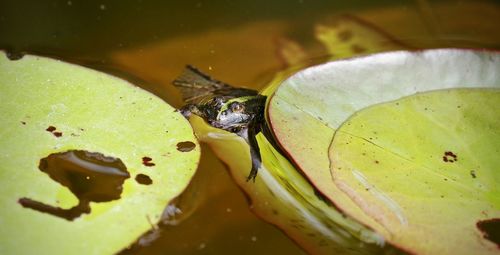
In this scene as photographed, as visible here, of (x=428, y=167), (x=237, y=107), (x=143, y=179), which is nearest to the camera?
(x=143, y=179)

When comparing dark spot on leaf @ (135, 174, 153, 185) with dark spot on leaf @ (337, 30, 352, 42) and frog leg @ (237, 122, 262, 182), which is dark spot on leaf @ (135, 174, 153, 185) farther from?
dark spot on leaf @ (337, 30, 352, 42)

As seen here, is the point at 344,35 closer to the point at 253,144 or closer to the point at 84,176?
the point at 253,144

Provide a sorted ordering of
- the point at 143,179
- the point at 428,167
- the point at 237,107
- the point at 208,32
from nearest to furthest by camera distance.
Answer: the point at 143,179
the point at 428,167
the point at 237,107
the point at 208,32

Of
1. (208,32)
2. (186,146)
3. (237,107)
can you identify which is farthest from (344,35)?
(186,146)

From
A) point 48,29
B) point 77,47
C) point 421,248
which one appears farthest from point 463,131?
point 48,29

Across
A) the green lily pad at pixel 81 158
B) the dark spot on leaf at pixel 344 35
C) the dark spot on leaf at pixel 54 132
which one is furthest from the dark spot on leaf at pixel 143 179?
the dark spot on leaf at pixel 344 35

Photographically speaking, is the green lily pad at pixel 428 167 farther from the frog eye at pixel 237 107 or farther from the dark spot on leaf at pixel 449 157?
the frog eye at pixel 237 107
